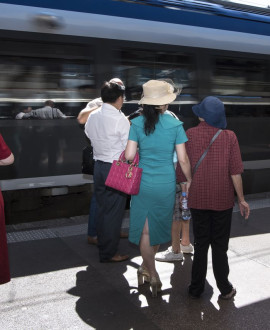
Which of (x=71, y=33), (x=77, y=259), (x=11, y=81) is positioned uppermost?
(x=71, y=33)

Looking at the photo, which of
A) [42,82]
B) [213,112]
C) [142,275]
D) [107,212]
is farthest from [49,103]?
[213,112]

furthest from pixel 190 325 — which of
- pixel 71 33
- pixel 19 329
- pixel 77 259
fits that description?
pixel 71 33

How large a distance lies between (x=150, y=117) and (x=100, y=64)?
9.67ft

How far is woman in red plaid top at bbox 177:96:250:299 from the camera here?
330 centimetres

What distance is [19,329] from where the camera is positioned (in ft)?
10.0

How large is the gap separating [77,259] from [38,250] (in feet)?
1.66

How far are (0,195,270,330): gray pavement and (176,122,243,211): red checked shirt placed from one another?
0.82 metres

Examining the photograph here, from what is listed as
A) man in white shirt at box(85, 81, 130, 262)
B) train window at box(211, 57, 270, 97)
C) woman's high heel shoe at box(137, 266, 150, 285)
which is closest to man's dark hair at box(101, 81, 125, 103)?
man in white shirt at box(85, 81, 130, 262)

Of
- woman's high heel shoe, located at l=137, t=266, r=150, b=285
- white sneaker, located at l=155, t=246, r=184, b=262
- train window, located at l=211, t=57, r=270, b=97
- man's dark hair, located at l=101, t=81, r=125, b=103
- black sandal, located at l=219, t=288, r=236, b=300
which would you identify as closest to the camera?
black sandal, located at l=219, t=288, r=236, b=300

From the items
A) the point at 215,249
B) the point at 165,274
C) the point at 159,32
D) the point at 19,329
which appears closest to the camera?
the point at 19,329

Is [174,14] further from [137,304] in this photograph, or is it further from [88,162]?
[137,304]

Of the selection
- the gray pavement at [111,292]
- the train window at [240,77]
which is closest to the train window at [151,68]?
the train window at [240,77]

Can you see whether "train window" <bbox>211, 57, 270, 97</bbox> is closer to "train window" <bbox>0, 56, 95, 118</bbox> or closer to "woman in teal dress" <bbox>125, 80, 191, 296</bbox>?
"train window" <bbox>0, 56, 95, 118</bbox>

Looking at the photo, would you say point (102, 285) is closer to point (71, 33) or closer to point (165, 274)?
point (165, 274)
